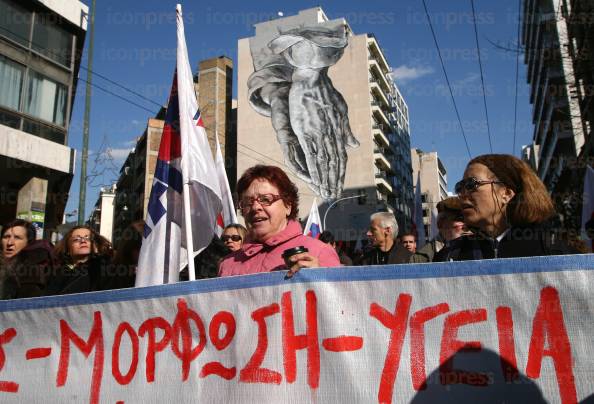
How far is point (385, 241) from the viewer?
4996mm

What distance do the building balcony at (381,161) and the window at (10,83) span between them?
36824 millimetres

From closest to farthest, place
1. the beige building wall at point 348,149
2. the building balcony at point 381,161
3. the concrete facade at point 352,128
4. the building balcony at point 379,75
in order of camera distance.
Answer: the beige building wall at point 348,149, the concrete facade at point 352,128, the building balcony at point 381,161, the building balcony at point 379,75

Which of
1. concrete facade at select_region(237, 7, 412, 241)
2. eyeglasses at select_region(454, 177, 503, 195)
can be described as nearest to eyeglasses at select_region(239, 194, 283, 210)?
eyeglasses at select_region(454, 177, 503, 195)

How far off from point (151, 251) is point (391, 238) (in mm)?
2415

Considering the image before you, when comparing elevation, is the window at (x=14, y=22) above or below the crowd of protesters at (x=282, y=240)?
above

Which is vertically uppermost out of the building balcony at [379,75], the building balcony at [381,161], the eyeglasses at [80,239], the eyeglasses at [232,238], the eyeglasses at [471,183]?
the building balcony at [379,75]

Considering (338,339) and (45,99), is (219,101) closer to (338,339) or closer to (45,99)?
(45,99)

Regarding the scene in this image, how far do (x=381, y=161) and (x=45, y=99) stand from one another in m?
37.7

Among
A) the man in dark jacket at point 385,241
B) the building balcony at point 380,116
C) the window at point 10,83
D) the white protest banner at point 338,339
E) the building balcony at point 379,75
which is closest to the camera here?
the white protest banner at point 338,339

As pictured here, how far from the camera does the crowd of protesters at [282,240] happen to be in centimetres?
236

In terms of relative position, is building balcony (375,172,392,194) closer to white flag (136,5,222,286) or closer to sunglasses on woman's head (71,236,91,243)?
sunglasses on woman's head (71,236,91,243)

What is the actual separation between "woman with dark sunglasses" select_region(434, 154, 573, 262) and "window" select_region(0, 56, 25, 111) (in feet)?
44.1

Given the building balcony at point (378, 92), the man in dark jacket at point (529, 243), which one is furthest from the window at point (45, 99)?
the building balcony at point (378, 92)

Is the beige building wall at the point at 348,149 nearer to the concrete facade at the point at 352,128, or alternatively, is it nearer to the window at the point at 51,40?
the concrete facade at the point at 352,128
